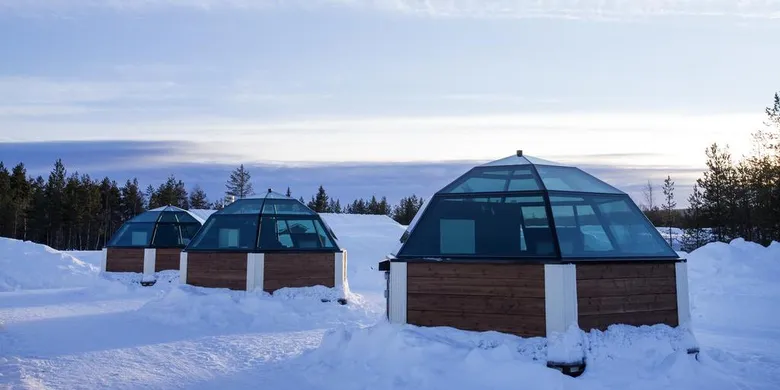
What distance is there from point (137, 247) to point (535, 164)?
17.1 metres

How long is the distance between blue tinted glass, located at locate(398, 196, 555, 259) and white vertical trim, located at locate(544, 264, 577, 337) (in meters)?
0.32

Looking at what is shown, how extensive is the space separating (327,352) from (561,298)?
3491mm

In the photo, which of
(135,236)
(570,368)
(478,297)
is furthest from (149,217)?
(570,368)

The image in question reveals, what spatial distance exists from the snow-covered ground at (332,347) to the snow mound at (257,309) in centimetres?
4

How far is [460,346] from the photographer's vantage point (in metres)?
8.30

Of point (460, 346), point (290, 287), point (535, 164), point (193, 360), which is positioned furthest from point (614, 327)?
point (290, 287)

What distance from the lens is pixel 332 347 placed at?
8883 mm

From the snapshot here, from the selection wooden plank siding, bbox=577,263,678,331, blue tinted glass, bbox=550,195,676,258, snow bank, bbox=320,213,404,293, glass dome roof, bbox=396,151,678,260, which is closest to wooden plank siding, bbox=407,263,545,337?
glass dome roof, bbox=396,151,678,260

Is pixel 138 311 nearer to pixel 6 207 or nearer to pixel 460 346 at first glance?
pixel 460 346

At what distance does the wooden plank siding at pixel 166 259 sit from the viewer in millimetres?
21625

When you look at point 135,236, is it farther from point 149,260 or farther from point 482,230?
point 482,230

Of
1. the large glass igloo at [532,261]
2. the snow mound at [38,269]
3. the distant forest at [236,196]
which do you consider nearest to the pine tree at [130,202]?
the distant forest at [236,196]

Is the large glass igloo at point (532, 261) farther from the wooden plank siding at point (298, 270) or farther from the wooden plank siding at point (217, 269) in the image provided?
the wooden plank siding at point (217, 269)

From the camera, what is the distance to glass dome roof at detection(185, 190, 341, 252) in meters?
16.2
